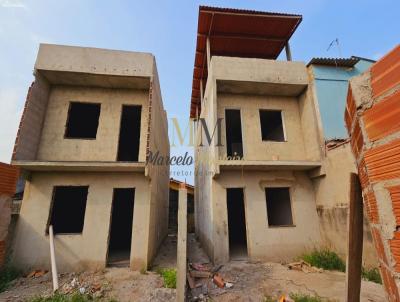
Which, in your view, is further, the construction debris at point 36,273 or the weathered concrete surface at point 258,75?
the weathered concrete surface at point 258,75

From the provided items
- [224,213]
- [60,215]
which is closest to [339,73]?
[224,213]

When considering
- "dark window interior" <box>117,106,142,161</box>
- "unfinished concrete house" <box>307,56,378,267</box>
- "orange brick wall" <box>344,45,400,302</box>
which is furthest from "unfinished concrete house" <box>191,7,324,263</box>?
"orange brick wall" <box>344,45,400,302</box>

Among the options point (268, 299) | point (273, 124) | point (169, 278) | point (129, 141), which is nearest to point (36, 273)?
point (169, 278)

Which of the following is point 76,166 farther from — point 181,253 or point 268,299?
A: point 268,299

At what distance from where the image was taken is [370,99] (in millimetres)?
1012

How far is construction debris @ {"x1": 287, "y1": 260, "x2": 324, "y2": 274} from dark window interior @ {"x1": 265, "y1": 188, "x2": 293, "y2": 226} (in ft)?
4.68

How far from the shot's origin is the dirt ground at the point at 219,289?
4707 mm

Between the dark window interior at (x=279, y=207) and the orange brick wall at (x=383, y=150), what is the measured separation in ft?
24.1

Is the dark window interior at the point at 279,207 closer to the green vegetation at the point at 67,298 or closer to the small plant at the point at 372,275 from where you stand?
the small plant at the point at 372,275

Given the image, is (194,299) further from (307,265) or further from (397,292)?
(397,292)

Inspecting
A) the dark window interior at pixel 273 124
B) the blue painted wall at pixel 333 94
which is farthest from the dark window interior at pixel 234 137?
the blue painted wall at pixel 333 94

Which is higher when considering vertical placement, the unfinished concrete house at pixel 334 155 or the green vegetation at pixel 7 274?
the unfinished concrete house at pixel 334 155

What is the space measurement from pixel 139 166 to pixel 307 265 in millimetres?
6143

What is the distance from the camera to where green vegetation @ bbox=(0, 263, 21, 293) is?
212 inches
